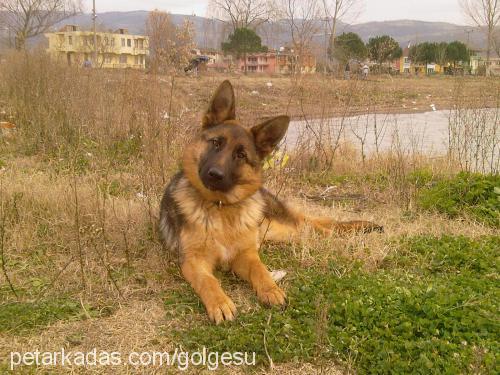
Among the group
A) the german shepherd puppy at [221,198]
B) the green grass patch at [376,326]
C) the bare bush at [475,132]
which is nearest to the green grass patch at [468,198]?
the bare bush at [475,132]

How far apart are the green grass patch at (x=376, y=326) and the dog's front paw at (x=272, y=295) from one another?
82mm

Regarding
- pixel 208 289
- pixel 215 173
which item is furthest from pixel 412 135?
pixel 208 289

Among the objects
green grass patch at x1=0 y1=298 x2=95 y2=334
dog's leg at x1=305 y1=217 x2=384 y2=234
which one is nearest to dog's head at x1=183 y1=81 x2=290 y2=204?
dog's leg at x1=305 y1=217 x2=384 y2=234

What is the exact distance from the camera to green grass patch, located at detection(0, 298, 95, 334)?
11.1 ft

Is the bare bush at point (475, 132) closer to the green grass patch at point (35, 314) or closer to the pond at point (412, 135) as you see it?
the pond at point (412, 135)

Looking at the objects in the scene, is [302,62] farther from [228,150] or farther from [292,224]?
[228,150]

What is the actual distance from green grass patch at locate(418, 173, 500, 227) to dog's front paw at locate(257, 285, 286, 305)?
3312 millimetres

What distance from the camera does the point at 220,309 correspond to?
3.53 meters

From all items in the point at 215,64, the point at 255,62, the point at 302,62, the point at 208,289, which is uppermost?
the point at 255,62

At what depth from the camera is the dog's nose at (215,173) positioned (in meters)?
4.04

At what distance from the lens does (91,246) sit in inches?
188

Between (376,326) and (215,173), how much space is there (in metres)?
1.81

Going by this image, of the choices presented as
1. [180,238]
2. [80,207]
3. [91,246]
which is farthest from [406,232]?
[80,207]

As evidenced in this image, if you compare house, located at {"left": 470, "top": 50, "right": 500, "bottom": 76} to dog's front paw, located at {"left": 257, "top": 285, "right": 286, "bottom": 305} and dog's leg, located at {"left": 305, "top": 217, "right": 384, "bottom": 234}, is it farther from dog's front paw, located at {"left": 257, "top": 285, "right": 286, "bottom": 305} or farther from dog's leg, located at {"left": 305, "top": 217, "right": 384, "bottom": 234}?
dog's front paw, located at {"left": 257, "top": 285, "right": 286, "bottom": 305}
